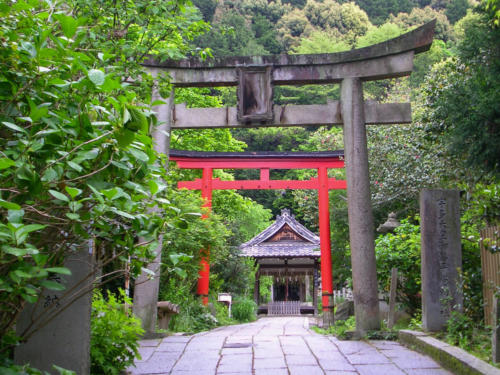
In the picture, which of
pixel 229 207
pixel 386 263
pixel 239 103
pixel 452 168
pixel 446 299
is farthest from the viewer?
pixel 229 207

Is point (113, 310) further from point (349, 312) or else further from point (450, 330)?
point (349, 312)

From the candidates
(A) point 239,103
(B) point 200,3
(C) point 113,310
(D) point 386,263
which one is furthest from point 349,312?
(B) point 200,3

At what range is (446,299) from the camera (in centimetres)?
603

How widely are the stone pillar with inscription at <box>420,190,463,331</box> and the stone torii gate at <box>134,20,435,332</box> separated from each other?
1.46 meters

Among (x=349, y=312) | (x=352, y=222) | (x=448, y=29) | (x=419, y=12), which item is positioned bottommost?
(x=349, y=312)

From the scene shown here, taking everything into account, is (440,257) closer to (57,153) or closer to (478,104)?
(478,104)

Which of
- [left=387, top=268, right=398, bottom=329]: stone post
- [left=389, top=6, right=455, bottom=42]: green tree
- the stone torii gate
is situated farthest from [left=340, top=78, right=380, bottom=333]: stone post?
[left=389, top=6, right=455, bottom=42]: green tree

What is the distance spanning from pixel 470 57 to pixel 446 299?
4043mm

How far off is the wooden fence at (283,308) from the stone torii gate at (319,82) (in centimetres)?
1953

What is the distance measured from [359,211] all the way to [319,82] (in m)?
2.21

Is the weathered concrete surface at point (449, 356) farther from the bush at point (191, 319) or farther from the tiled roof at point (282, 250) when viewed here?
the tiled roof at point (282, 250)

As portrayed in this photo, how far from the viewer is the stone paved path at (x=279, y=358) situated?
489 cm

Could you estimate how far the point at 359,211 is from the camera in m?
7.79

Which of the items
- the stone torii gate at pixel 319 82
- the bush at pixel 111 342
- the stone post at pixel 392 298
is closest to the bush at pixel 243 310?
the stone post at pixel 392 298
